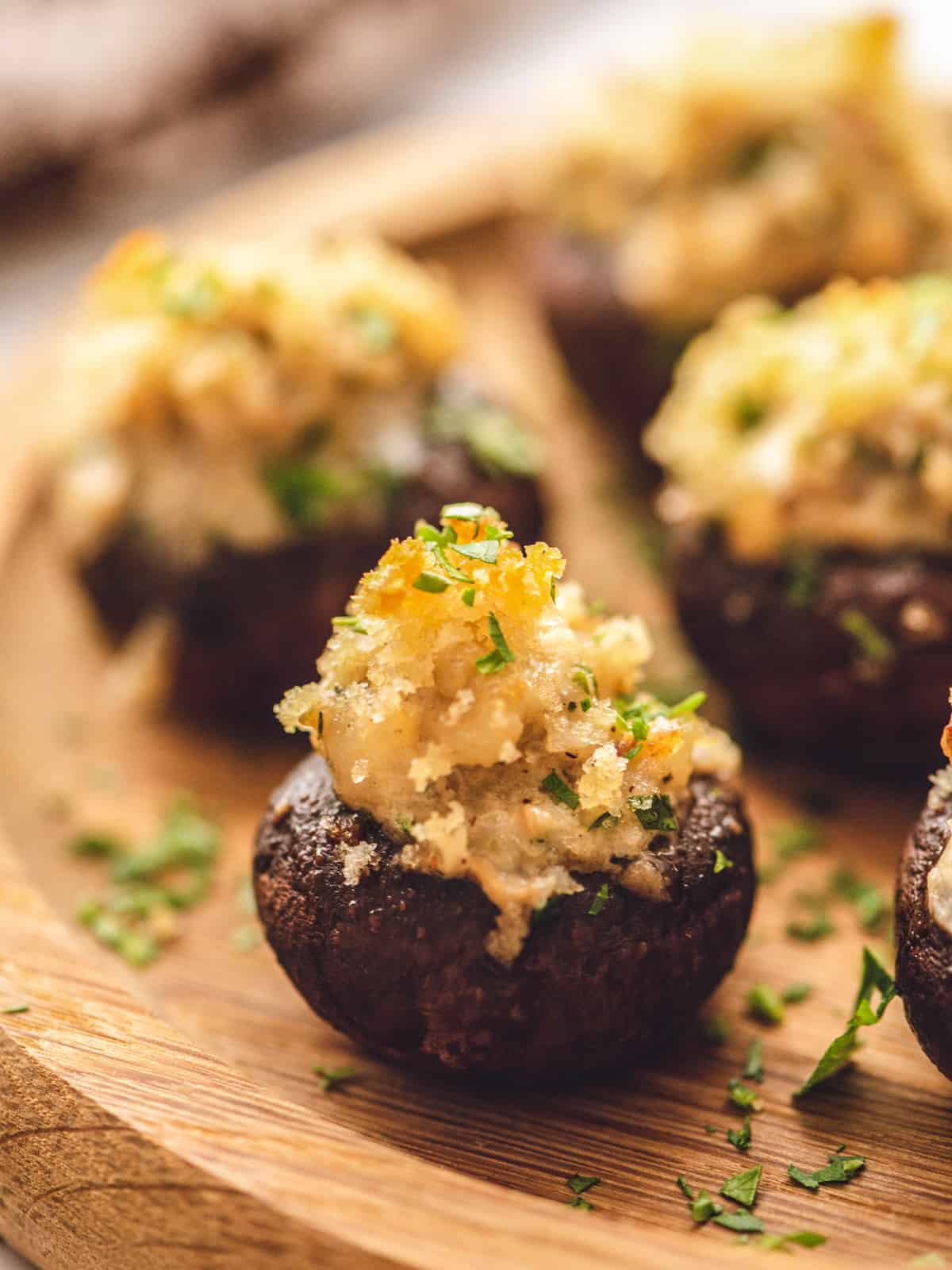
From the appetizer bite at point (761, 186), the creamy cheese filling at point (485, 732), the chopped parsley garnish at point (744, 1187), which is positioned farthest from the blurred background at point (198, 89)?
the chopped parsley garnish at point (744, 1187)

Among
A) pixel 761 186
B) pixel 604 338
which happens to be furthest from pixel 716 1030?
pixel 761 186

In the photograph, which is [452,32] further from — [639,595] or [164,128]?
[639,595]

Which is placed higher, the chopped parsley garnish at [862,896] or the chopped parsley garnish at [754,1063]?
the chopped parsley garnish at [862,896]

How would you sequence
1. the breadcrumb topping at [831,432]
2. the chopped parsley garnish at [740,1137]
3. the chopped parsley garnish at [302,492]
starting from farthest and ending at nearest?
the chopped parsley garnish at [302,492] < the breadcrumb topping at [831,432] < the chopped parsley garnish at [740,1137]

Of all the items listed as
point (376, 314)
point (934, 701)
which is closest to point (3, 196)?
point (376, 314)

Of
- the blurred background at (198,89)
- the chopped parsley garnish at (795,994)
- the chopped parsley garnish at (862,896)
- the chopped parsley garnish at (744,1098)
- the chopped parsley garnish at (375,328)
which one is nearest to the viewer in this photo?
the chopped parsley garnish at (744,1098)

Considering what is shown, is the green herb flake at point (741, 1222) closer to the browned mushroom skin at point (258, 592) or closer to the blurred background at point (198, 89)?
the browned mushroom skin at point (258, 592)

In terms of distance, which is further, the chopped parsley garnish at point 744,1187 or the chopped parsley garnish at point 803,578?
the chopped parsley garnish at point 803,578

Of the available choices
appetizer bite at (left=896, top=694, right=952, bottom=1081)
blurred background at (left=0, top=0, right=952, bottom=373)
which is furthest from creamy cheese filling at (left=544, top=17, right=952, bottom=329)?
appetizer bite at (left=896, top=694, right=952, bottom=1081)
